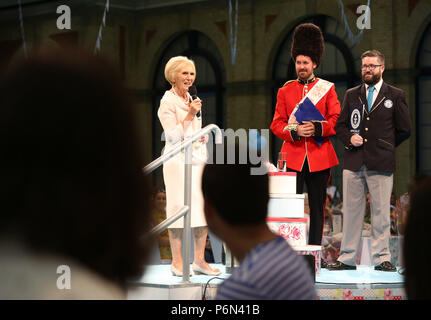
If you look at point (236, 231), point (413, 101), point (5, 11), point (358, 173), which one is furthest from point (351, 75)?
point (236, 231)

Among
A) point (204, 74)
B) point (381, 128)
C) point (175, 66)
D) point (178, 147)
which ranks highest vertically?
point (204, 74)

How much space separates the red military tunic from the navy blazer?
0.49 ft

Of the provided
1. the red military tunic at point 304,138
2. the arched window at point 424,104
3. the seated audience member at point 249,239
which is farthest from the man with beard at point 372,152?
the arched window at point 424,104

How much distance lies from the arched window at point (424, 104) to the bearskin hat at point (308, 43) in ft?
17.7

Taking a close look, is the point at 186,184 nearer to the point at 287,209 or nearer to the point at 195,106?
the point at 195,106

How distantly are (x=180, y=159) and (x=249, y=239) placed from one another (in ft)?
9.96

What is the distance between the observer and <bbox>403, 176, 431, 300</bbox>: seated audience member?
98cm

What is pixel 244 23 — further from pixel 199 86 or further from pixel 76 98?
pixel 76 98

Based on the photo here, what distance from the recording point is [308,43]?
5.23 m

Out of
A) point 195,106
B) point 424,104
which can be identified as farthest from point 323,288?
point 424,104

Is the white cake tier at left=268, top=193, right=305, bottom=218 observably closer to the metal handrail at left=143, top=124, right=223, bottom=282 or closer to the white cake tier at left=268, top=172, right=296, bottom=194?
the white cake tier at left=268, top=172, right=296, bottom=194

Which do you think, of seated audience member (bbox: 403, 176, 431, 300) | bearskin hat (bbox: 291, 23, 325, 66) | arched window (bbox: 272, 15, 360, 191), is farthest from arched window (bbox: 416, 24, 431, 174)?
seated audience member (bbox: 403, 176, 431, 300)

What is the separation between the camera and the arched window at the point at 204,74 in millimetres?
12148

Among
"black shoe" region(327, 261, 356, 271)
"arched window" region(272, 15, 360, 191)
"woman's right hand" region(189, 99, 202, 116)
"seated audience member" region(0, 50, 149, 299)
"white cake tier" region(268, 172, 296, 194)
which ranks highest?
"arched window" region(272, 15, 360, 191)
